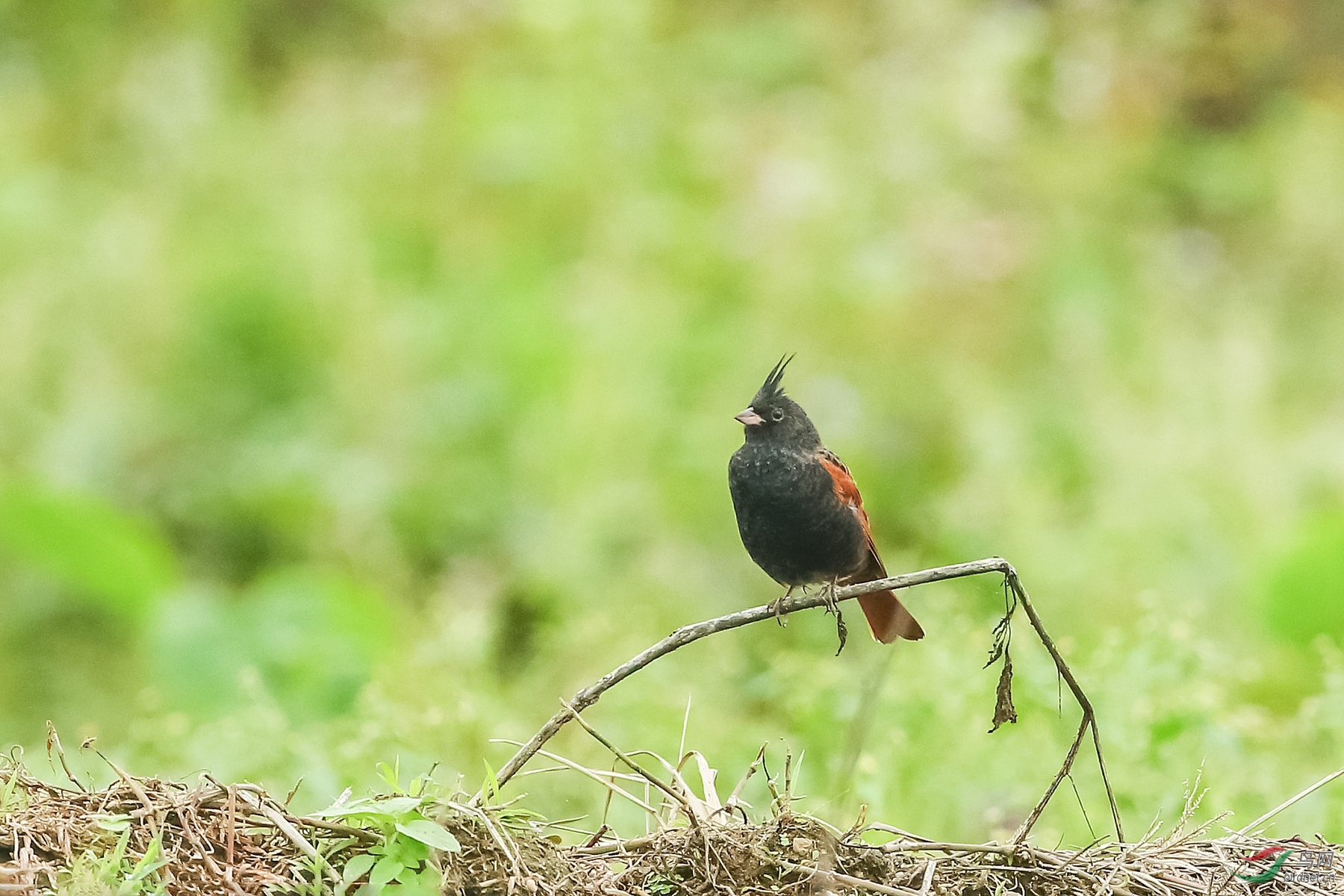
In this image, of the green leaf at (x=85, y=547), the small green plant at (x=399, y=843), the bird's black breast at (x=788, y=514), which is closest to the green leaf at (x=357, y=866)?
the small green plant at (x=399, y=843)

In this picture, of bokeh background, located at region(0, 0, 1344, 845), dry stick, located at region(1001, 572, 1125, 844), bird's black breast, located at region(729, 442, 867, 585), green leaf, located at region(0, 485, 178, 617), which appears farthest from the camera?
green leaf, located at region(0, 485, 178, 617)

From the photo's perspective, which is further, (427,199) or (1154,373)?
(427,199)

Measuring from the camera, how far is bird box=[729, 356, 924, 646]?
2.27 m

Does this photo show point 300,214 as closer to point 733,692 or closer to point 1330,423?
point 733,692

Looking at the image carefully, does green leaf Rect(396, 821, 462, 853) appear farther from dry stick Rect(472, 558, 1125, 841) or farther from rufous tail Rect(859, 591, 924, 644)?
rufous tail Rect(859, 591, 924, 644)

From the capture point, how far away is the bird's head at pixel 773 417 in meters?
2.34

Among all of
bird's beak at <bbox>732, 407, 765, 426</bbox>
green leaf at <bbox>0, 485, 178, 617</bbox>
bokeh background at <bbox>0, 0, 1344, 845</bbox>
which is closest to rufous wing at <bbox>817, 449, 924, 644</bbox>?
bird's beak at <bbox>732, 407, 765, 426</bbox>

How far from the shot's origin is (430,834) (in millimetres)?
1573

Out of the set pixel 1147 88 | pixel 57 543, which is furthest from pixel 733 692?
pixel 1147 88

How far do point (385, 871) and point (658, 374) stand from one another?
4.12 m

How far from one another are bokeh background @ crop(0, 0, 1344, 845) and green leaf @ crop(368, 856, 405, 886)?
20.6 inches

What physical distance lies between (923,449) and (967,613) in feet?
6.69

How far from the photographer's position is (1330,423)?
594 cm

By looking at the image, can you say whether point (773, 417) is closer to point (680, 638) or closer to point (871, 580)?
point (871, 580)
